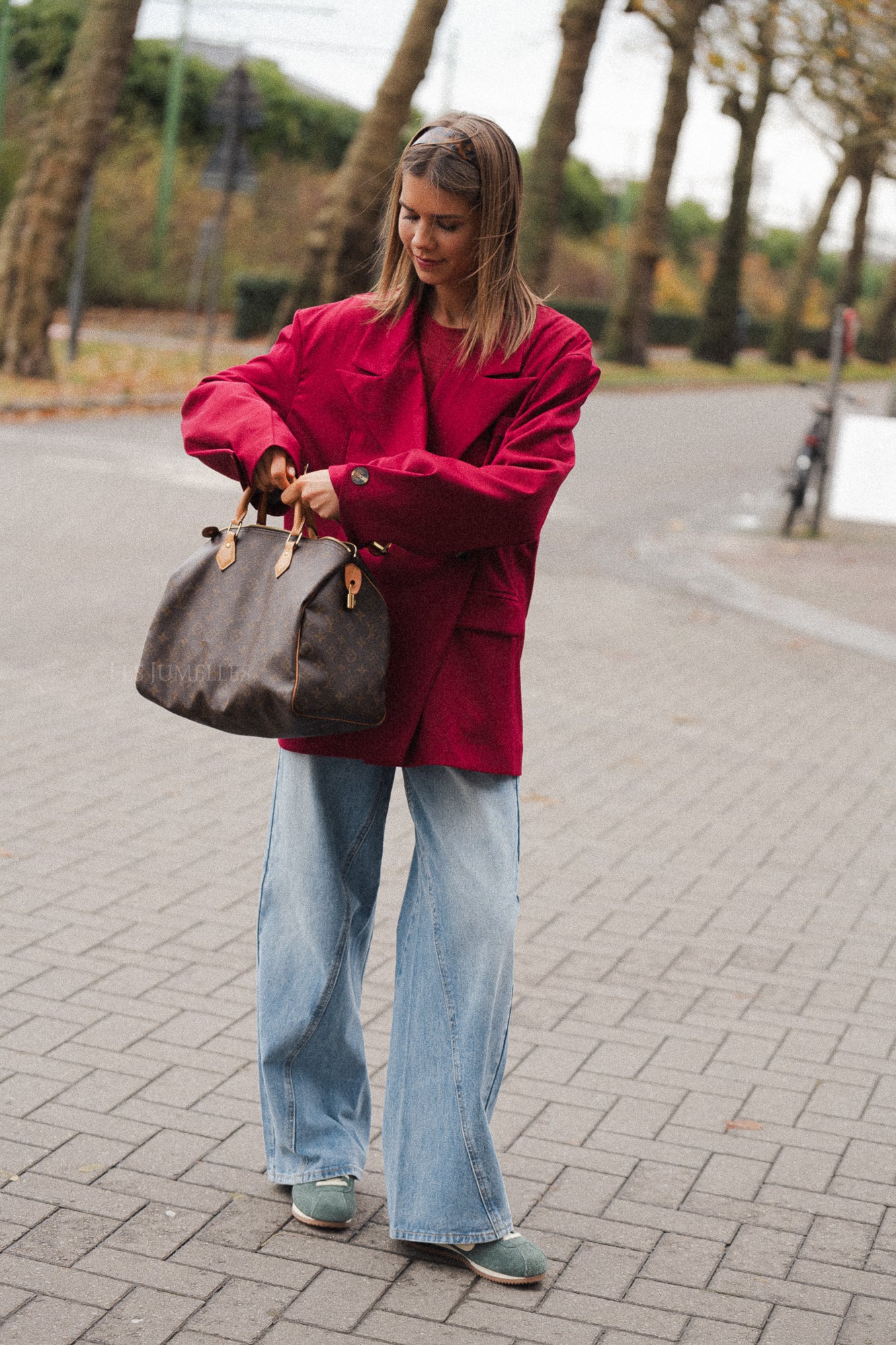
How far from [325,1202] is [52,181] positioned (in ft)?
55.7

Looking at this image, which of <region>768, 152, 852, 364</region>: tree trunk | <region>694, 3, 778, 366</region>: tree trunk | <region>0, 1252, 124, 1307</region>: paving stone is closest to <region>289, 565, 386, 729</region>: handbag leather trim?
<region>0, 1252, 124, 1307</region>: paving stone

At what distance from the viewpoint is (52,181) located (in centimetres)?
1850

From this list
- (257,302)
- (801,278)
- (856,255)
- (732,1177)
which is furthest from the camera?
(856,255)

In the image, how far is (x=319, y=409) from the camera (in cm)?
302

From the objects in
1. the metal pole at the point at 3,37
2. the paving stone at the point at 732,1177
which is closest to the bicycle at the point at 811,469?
the paving stone at the point at 732,1177

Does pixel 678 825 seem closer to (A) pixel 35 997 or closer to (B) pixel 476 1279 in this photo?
(A) pixel 35 997

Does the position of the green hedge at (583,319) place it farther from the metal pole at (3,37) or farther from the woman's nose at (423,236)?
the woman's nose at (423,236)

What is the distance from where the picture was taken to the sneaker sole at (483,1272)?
9.94ft

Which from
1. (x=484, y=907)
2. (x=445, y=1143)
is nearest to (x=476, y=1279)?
(x=445, y=1143)

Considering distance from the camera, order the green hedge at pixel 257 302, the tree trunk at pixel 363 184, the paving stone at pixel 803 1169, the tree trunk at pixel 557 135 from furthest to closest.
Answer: the green hedge at pixel 257 302, the tree trunk at pixel 557 135, the tree trunk at pixel 363 184, the paving stone at pixel 803 1169

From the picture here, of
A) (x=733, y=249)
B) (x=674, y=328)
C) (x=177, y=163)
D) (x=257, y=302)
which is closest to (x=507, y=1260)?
(x=257, y=302)

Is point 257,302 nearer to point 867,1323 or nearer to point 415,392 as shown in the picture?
point 415,392

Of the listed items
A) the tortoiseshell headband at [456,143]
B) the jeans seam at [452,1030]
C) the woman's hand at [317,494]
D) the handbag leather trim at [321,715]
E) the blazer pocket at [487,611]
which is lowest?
the jeans seam at [452,1030]

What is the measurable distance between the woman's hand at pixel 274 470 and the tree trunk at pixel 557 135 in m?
20.4
